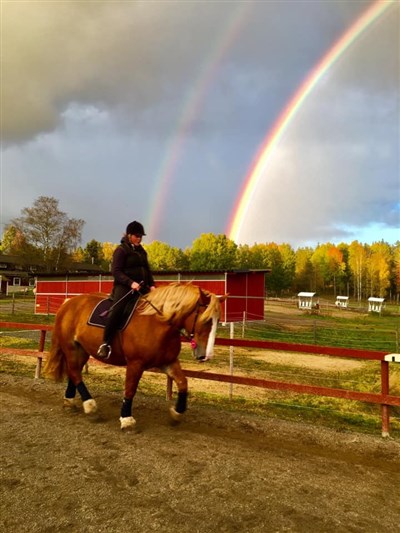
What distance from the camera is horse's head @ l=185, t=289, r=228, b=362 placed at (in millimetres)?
5117

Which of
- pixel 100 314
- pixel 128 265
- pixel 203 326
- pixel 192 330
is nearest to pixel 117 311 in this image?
pixel 100 314

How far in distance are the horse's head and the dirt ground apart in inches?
44.3

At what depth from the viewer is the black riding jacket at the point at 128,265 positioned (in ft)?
18.5

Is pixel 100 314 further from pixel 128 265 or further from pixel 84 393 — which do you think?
pixel 84 393

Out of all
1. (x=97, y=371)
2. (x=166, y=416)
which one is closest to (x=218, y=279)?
(x=97, y=371)

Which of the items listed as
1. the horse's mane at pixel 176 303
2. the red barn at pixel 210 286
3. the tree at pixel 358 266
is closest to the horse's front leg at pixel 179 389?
the horse's mane at pixel 176 303

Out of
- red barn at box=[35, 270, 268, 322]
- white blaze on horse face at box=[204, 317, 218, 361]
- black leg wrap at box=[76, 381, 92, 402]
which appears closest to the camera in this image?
white blaze on horse face at box=[204, 317, 218, 361]

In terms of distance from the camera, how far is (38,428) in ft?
17.9

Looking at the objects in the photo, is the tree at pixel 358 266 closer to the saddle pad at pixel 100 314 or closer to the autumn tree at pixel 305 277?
the autumn tree at pixel 305 277

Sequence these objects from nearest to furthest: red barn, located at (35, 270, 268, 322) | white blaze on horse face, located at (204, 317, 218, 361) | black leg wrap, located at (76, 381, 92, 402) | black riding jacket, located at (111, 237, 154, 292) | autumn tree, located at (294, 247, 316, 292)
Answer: white blaze on horse face, located at (204, 317, 218, 361)
black riding jacket, located at (111, 237, 154, 292)
black leg wrap, located at (76, 381, 92, 402)
red barn, located at (35, 270, 268, 322)
autumn tree, located at (294, 247, 316, 292)

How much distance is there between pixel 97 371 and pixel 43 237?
5747 cm

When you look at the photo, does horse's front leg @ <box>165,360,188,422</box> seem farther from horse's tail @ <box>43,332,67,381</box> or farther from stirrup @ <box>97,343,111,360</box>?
horse's tail @ <box>43,332,67,381</box>

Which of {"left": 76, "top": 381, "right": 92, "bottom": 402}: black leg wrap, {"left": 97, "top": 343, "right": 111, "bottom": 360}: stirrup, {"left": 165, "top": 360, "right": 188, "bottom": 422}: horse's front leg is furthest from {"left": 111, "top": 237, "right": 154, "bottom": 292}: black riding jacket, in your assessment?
{"left": 76, "top": 381, "right": 92, "bottom": 402}: black leg wrap

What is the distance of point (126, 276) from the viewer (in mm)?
5617
